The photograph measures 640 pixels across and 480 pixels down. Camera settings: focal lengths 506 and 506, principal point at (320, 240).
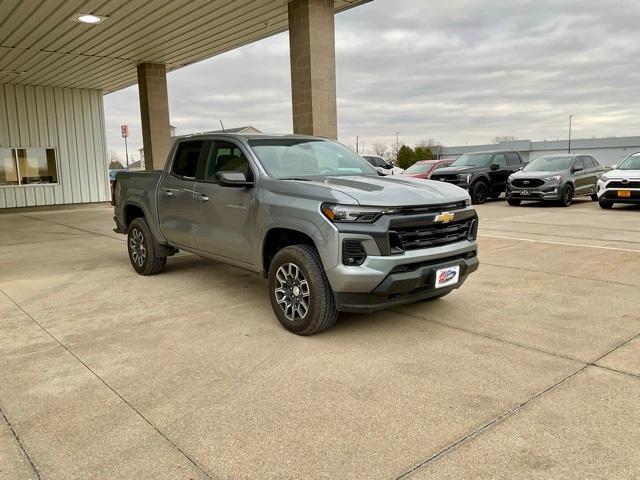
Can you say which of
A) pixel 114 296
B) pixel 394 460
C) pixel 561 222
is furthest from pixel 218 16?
pixel 394 460

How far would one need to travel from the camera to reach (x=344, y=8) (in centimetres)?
1056

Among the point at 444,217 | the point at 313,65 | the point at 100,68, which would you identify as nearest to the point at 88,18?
the point at 313,65

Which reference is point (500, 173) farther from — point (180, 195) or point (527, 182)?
point (180, 195)

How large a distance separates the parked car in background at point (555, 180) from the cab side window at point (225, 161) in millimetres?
12225

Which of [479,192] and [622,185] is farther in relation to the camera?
A: [479,192]

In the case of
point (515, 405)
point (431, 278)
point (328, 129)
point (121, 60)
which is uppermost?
point (121, 60)

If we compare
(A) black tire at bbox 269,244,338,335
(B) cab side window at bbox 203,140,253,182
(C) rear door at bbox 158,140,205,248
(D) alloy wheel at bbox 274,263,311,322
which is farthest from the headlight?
(C) rear door at bbox 158,140,205,248

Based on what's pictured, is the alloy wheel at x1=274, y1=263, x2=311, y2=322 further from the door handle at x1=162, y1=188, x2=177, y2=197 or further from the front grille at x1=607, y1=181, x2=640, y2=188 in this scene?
the front grille at x1=607, y1=181, x2=640, y2=188

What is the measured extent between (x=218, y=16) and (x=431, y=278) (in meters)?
9.60

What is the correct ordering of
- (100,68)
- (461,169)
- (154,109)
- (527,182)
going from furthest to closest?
(461,169)
(100,68)
(154,109)
(527,182)

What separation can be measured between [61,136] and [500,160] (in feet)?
54.0

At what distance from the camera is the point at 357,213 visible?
3951 mm

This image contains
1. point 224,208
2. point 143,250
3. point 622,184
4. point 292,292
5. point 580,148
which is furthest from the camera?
point 580,148

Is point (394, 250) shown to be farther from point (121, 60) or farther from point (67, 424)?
point (121, 60)
